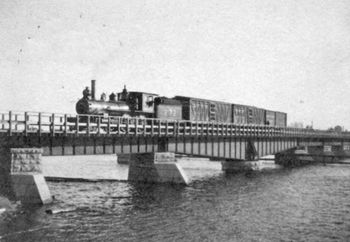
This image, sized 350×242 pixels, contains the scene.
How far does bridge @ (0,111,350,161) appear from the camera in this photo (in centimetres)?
2289

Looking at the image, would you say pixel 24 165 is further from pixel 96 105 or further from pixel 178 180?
pixel 178 180

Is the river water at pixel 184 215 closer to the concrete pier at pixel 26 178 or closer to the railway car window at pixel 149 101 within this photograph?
the concrete pier at pixel 26 178

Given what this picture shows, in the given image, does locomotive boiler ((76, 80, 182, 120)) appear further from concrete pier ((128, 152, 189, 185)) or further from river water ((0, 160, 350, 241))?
river water ((0, 160, 350, 241))

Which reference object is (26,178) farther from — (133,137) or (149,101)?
(149,101)

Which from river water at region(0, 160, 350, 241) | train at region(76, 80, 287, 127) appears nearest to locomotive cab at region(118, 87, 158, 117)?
train at region(76, 80, 287, 127)

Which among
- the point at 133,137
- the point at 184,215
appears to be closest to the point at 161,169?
the point at 133,137

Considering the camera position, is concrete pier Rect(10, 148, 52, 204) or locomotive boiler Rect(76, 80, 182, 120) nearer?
concrete pier Rect(10, 148, 52, 204)

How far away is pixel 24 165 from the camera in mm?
22469

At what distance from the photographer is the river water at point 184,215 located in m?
17.1

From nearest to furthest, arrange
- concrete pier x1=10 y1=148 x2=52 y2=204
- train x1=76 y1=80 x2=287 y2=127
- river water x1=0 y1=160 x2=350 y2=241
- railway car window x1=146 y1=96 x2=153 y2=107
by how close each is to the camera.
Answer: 1. river water x1=0 y1=160 x2=350 y2=241
2. concrete pier x1=10 y1=148 x2=52 y2=204
3. train x1=76 y1=80 x2=287 y2=127
4. railway car window x1=146 y1=96 x2=153 y2=107

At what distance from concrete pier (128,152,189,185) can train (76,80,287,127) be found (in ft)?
13.2

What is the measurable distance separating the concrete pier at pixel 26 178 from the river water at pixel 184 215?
44.2 inches

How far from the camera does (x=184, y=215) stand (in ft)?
69.9

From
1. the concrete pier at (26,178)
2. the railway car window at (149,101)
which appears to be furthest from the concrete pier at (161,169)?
the concrete pier at (26,178)
